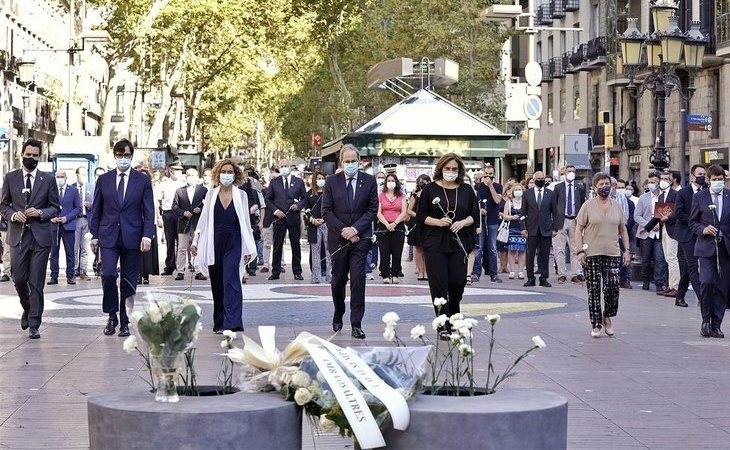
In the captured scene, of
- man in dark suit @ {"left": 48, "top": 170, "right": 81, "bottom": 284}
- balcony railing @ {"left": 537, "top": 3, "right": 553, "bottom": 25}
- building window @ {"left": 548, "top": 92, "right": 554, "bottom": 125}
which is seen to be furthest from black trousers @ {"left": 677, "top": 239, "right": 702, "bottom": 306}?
building window @ {"left": 548, "top": 92, "right": 554, "bottom": 125}

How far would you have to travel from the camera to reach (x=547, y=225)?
910 inches

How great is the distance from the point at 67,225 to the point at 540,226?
24.3 ft

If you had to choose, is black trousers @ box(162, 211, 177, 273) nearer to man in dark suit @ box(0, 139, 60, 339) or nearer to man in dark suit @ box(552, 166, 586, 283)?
man in dark suit @ box(552, 166, 586, 283)

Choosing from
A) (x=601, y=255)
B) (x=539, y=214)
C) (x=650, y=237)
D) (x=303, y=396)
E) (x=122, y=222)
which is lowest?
(x=303, y=396)

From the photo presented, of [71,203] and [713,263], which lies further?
[71,203]

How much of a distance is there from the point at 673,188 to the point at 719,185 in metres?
5.59

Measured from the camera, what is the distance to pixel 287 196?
24703 millimetres

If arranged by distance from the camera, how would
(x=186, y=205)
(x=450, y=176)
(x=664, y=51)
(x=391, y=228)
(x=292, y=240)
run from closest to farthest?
(x=450, y=176) → (x=664, y=51) → (x=391, y=228) → (x=186, y=205) → (x=292, y=240)

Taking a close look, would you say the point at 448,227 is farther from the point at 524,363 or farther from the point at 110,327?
the point at 110,327

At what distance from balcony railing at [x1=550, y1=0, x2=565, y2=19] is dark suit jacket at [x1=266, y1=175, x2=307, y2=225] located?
41.5 metres

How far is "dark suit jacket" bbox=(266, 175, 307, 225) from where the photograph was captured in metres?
24.6

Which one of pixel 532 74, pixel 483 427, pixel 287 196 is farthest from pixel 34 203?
pixel 532 74

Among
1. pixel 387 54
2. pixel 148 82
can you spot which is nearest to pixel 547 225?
pixel 387 54

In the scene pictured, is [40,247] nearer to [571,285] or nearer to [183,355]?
[183,355]
